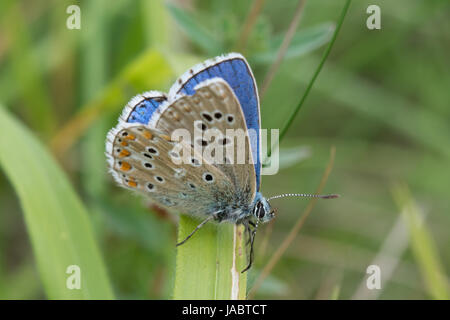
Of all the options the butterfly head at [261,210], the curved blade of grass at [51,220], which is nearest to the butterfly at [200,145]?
the butterfly head at [261,210]

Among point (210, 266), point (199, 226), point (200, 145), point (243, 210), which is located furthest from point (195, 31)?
point (210, 266)

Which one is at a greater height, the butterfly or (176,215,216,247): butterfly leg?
the butterfly

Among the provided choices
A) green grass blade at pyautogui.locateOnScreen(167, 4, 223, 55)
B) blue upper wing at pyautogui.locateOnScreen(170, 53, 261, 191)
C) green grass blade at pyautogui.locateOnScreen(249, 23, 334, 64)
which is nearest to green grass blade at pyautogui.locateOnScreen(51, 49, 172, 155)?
green grass blade at pyautogui.locateOnScreen(167, 4, 223, 55)

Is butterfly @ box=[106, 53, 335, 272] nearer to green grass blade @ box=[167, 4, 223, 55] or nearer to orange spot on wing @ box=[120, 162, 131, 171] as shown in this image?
orange spot on wing @ box=[120, 162, 131, 171]

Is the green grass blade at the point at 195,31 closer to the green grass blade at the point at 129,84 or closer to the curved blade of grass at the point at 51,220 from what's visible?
the green grass blade at the point at 129,84
